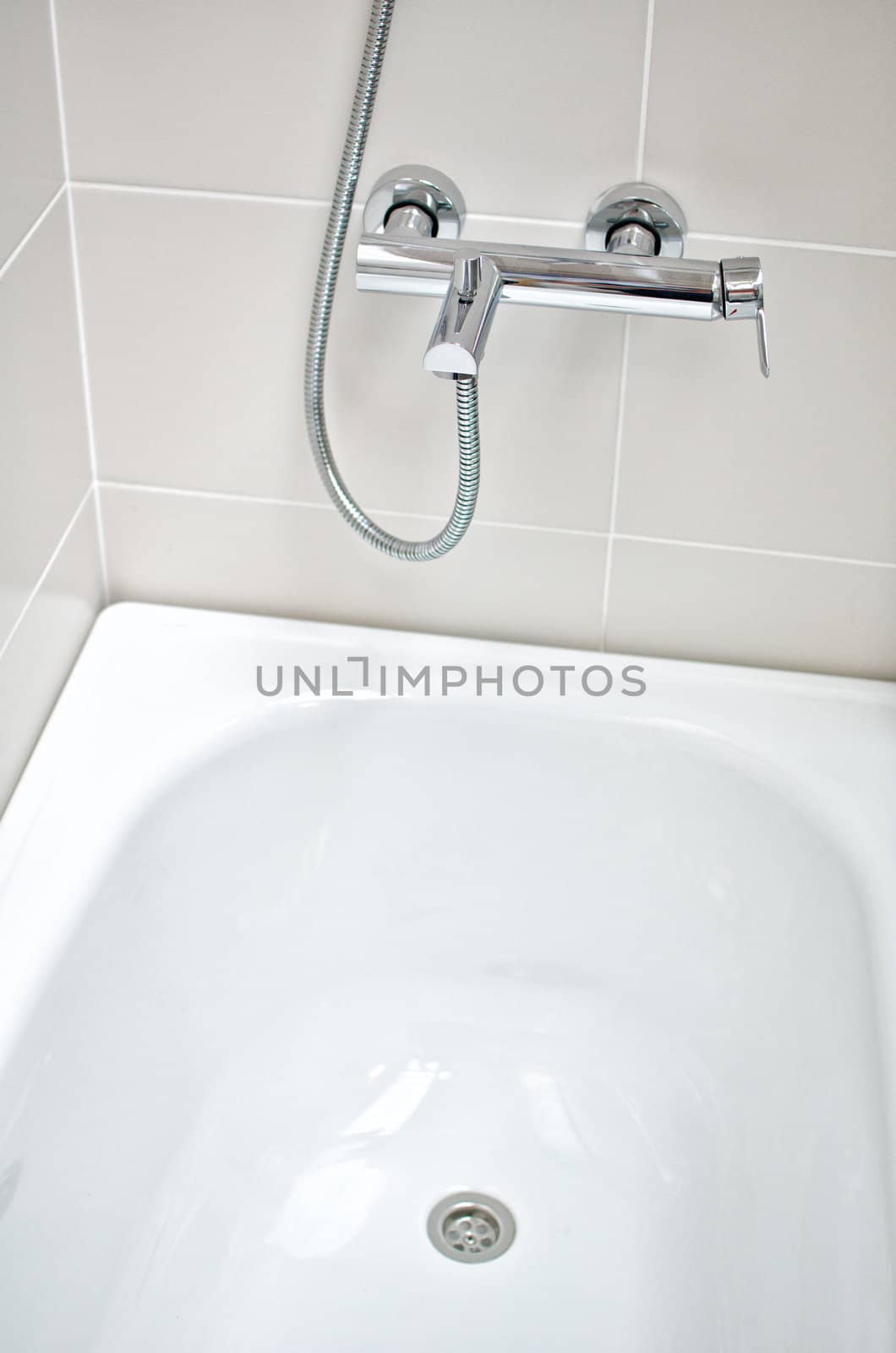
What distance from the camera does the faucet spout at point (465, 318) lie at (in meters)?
0.88

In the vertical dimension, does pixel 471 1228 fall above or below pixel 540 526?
below

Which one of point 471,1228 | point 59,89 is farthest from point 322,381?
point 471,1228

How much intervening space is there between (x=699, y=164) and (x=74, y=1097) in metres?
0.80

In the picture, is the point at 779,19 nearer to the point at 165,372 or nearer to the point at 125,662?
the point at 165,372

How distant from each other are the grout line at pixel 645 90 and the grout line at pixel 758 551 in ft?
0.96

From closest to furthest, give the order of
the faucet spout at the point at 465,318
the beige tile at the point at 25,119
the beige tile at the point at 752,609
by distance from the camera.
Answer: the faucet spout at the point at 465,318, the beige tile at the point at 25,119, the beige tile at the point at 752,609

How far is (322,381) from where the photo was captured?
3.61ft

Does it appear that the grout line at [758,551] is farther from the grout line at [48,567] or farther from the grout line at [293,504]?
the grout line at [48,567]

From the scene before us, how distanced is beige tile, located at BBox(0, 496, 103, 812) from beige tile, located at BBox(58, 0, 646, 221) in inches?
12.2

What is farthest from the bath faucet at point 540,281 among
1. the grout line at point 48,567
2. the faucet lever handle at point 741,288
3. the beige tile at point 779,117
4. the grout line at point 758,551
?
the grout line at point 48,567

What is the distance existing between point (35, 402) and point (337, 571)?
0.30 meters

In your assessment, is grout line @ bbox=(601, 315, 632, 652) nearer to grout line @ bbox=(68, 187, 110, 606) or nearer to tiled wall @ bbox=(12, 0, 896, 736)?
tiled wall @ bbox=(12, 0, 896, 736)

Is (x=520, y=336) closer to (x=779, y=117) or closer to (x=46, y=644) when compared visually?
(x=779, y=117)

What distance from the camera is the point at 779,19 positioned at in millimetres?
983
